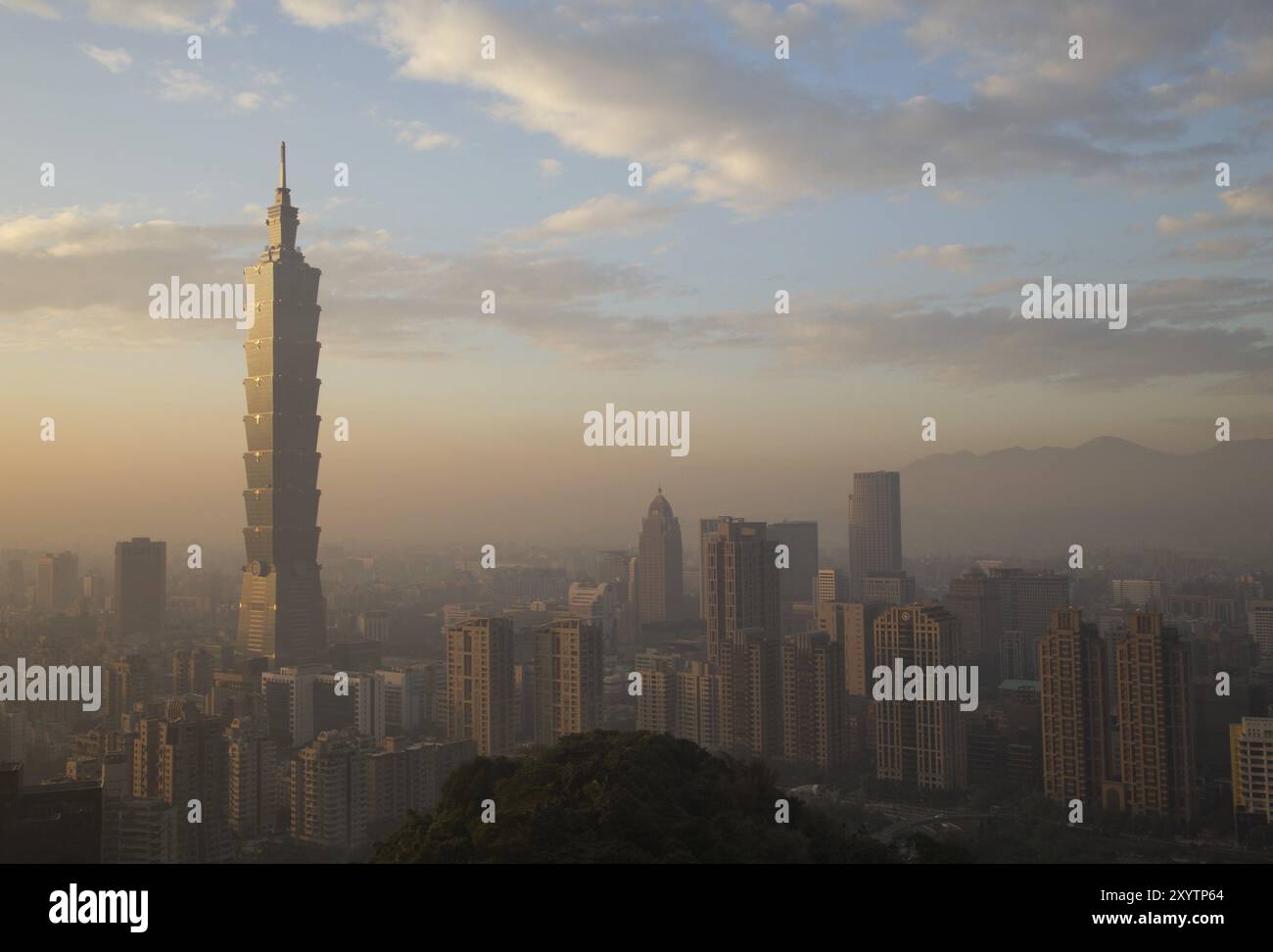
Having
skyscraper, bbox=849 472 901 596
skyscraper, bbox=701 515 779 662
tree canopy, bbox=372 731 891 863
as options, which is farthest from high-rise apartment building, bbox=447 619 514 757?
skyscraper, bbox=849 472 901 596

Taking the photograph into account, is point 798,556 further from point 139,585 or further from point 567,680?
point 139,585

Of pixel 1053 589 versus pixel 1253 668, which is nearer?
pixel 1253 668

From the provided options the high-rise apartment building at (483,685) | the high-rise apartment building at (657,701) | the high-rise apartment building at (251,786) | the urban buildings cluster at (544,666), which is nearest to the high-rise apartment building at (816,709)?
the urban buildings cluster at (544,666)
